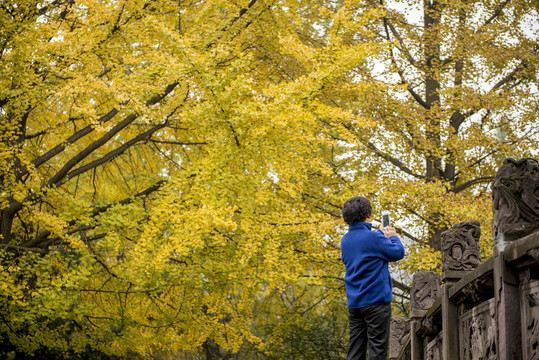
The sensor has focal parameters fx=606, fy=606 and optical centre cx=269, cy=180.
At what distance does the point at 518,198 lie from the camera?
9.27 feet

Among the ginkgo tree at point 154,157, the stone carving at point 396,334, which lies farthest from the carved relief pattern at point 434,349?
the stone carving at point 396,334

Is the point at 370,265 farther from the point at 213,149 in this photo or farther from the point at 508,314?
the point at 213,149

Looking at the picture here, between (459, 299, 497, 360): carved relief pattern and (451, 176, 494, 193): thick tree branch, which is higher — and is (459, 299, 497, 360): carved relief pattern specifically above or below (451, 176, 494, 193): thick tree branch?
below

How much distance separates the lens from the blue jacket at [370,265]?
4.27 meters

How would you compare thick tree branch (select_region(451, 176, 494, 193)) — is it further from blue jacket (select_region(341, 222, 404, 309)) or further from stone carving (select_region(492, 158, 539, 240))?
stone carving (select_region(492, 158, 539, 240))

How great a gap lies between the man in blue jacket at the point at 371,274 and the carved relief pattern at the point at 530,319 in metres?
1.54

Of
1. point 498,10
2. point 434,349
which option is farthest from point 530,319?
point 498,10

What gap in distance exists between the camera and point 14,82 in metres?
8.20

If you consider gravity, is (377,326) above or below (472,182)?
below

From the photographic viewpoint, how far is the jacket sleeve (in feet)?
13.9

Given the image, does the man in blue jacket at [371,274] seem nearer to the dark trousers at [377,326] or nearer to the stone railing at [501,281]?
the dark trousers at [377,326]

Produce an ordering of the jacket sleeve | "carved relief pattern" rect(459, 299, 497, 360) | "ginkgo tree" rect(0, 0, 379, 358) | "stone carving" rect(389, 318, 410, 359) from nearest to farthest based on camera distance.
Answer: "carved relief pattern" rect(459, 299, 497, 360) → the jacket sleeve → "ginkgo tree" rect(0, 0, 379, 358) → "stone carving" rect(389, 318, 410, 359)

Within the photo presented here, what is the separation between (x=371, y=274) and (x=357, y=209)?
0.48 m

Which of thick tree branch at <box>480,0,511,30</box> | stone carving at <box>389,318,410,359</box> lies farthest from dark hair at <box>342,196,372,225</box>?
thick tree branch at <box>480,0,511,30</box>
